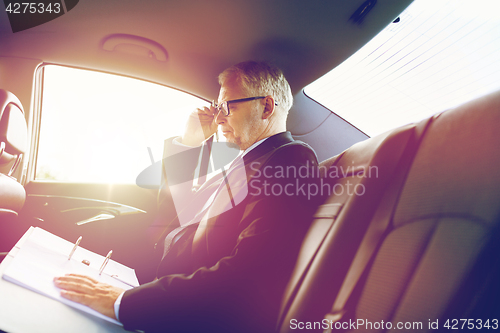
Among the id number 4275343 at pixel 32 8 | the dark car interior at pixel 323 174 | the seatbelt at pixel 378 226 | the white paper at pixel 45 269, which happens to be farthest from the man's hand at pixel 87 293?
the id number 4275343 at pixel 32 8

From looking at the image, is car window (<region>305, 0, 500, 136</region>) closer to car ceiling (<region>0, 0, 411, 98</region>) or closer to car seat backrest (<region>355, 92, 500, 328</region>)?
car ceiling (<region>0, 0, 411, 98</region>)

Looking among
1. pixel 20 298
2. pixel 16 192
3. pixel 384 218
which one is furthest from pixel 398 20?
pixel 16 192

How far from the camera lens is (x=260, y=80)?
4.44 feet

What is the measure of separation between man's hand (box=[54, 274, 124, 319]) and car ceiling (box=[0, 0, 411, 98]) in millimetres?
1265

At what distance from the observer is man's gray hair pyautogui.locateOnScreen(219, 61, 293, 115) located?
1.34 m

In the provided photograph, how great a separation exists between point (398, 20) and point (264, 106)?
0.75m

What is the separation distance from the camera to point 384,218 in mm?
660

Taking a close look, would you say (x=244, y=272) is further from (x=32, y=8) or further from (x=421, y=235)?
(x=32, y=8)

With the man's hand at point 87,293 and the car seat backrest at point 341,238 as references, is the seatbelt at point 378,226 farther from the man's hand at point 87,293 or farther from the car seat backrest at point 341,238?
the man's hand at point 87,293

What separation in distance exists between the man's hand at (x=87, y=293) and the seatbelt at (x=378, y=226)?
0.57m

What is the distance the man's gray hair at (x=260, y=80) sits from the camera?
134cm

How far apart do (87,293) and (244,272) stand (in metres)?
0.42

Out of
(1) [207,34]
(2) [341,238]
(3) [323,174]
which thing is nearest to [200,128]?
(1) [207,34]

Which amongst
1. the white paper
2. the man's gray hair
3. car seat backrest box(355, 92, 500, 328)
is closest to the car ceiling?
the man's gray hair
